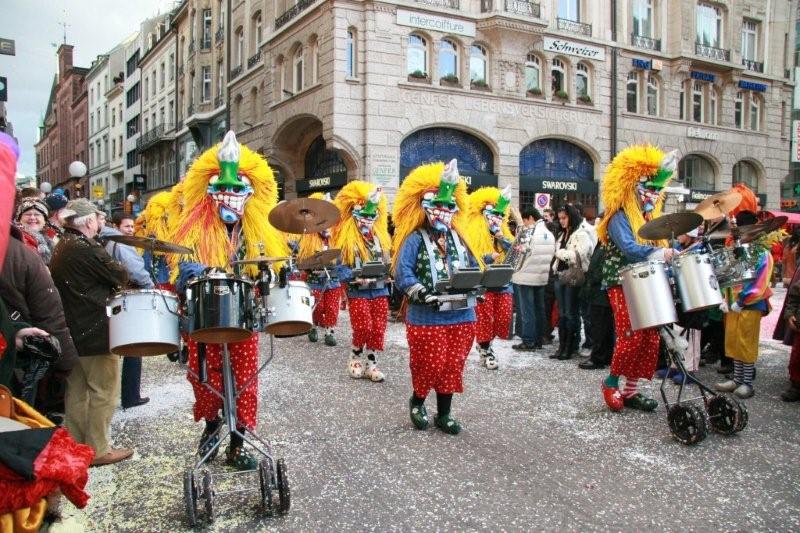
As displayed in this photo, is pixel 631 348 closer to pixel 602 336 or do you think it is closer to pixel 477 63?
pixel 602 336

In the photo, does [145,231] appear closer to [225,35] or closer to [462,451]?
[462,451]

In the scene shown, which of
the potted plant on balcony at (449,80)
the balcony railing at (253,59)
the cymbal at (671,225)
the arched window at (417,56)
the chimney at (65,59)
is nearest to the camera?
the cymbal at (671,225)

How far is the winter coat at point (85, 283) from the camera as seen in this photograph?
4.19 meters

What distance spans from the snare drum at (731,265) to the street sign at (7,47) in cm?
1038

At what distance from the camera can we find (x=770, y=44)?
26453 millimetres

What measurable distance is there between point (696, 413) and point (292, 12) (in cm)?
2008

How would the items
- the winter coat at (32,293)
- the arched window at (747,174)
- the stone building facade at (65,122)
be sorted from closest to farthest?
the winter coat at (32,293) → the arched window at (747,174) → the stone building facade at (65,122)

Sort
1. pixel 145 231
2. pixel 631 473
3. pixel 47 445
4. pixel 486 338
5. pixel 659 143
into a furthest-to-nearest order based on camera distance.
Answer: pixel 659 143
pixel 145 231
pixel 486 338
pixel 631 473
pixel 47 445

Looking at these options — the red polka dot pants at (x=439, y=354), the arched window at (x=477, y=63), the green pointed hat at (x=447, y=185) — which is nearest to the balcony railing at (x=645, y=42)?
the arched window at (x=477, y=63)

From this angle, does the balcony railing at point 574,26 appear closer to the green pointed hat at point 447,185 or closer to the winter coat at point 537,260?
the winter coat at point 537,260

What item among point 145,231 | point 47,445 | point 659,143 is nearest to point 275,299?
point 47,445

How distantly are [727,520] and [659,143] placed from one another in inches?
886

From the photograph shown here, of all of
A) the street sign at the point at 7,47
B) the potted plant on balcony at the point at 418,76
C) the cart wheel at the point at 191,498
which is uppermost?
the potted plant on balcony at the point at 418,76

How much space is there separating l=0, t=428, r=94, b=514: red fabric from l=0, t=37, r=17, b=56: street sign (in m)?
10.3
